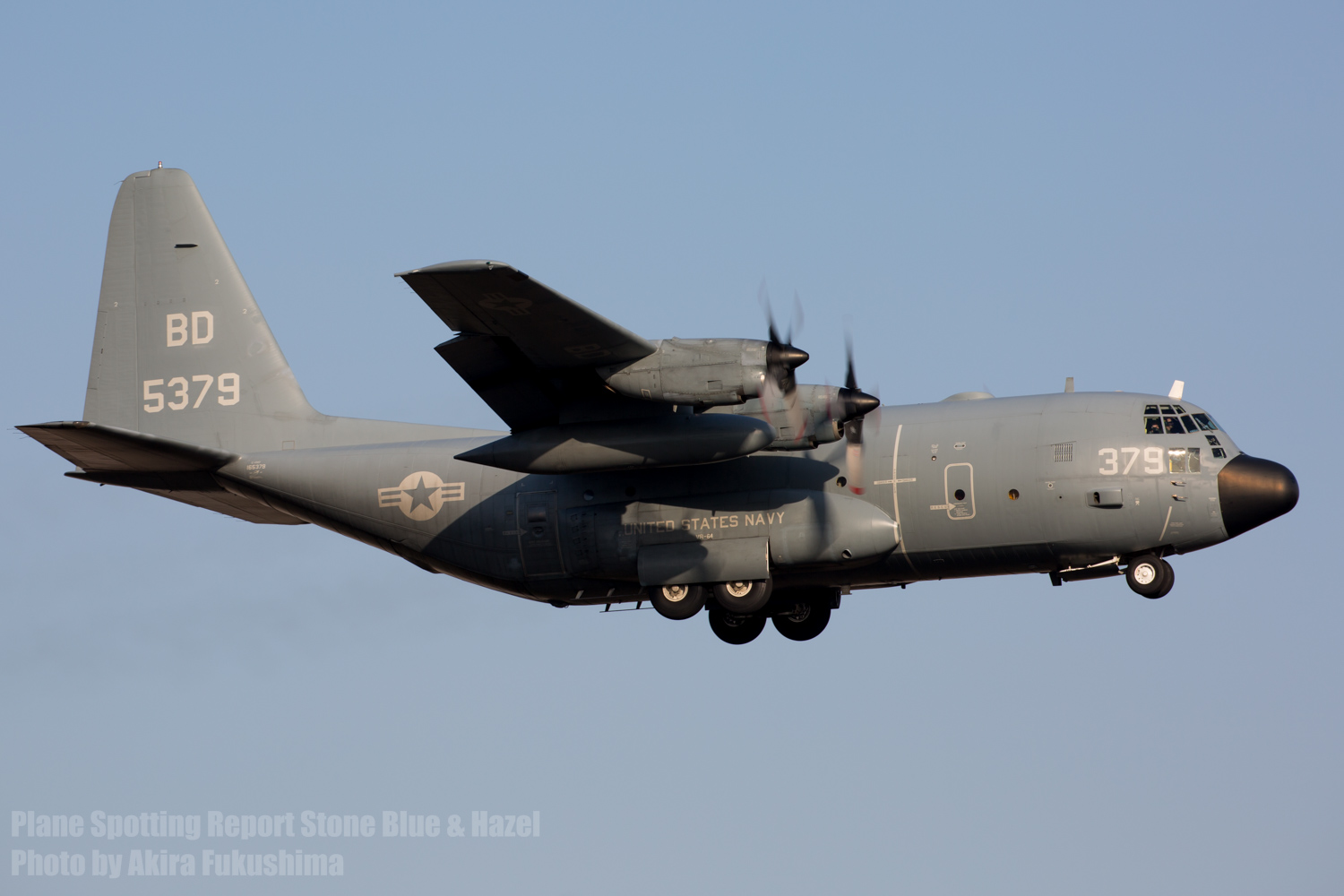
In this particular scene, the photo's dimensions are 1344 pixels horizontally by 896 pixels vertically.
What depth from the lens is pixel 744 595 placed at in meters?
19.8

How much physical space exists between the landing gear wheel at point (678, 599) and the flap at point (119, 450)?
6.68m

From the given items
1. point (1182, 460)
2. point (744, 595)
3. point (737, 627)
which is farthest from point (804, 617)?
point (1182, 460)

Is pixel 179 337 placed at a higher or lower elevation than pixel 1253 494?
higher

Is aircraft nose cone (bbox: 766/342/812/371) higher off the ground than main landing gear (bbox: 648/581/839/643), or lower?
higher

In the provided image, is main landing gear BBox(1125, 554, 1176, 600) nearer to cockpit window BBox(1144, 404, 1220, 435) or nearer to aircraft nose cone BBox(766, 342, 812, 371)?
cockpit window BBox(1144, 404, 1220, 435)

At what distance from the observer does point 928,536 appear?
1944cm

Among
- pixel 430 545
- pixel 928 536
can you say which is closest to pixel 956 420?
pixel 928 536

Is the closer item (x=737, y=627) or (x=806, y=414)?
(x=806, y=414)

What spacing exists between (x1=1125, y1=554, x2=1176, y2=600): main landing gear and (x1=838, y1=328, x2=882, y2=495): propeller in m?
3.59

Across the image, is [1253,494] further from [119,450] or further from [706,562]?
[119,450]

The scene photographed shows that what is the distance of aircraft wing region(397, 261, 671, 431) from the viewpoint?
16.5 m

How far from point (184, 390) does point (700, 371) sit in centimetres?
988

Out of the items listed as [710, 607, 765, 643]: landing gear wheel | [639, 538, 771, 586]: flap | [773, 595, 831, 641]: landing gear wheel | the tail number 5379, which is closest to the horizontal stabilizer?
the tail number 5379

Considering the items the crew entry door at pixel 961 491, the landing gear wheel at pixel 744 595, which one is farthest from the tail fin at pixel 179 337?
the crew entry door at pixel 961 491
